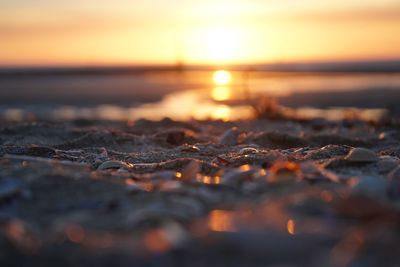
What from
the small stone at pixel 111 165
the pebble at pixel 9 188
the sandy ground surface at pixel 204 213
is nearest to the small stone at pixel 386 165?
the sandy ground surface at pixel 204 213

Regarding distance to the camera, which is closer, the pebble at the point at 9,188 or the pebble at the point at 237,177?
the pebble at the point at 9,188

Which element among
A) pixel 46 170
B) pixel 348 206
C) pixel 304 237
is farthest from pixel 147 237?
pixel 46 170

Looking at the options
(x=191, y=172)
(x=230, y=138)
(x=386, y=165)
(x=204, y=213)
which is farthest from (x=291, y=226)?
(x=230, y=138)

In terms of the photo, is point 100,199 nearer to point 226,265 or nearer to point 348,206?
point 226,265

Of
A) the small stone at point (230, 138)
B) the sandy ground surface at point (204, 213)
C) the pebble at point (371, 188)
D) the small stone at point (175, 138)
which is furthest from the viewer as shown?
the small stone at point (175, 138)

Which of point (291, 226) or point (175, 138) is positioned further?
point (175, 138)

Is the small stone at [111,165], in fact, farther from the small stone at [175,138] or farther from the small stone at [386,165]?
the small stone at [175,138]

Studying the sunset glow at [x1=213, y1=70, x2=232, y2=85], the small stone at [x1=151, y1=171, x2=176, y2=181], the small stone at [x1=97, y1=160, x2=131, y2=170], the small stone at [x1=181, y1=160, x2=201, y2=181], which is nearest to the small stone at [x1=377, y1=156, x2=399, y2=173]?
the small stone at [x1=181, y1=160, x2=201, y2=181]

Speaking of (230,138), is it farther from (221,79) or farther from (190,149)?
(221,79)
